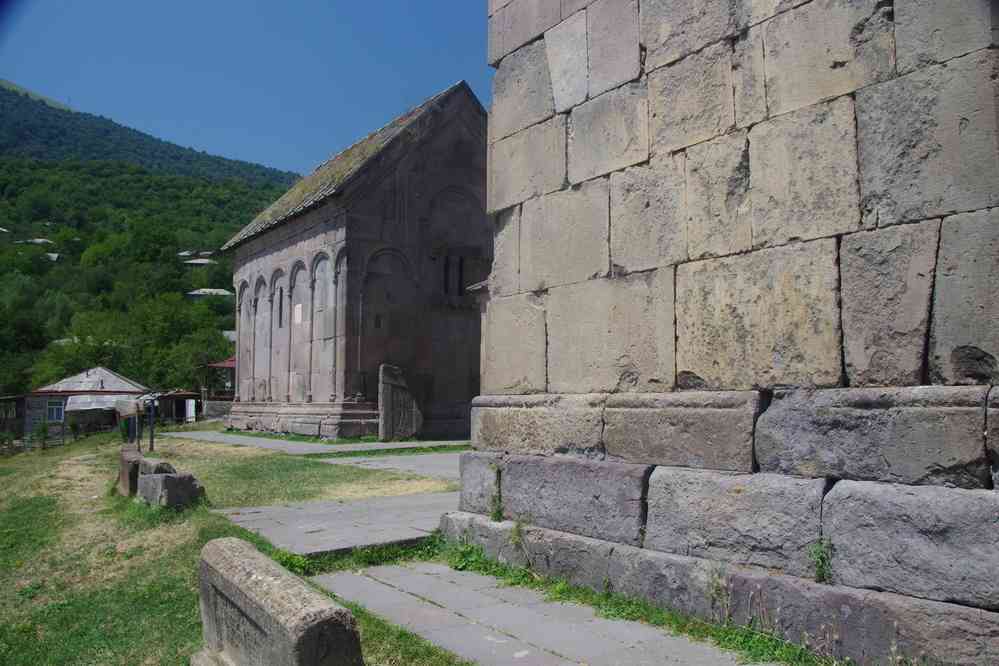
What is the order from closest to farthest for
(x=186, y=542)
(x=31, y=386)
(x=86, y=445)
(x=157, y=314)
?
(x=186, y=542), (x=86, y=445), (x=31, y=386), (x=157, y=314)

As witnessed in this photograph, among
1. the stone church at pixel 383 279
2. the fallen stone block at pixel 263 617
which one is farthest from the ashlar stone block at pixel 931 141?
the stone church at pixel 383 279

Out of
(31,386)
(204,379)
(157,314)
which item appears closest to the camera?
(204,379)

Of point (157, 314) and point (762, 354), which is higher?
point (157, 314)

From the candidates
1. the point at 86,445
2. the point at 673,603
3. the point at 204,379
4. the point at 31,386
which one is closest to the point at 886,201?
the point at 673,603

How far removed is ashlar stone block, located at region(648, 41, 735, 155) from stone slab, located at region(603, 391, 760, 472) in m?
1.52

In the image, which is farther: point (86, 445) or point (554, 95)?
point (86, 445)

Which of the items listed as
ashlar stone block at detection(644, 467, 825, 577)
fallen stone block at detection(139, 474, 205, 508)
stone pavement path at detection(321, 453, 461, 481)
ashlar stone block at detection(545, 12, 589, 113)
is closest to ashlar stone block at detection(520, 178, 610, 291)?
ashlar stone block at detection(545, 12, 589, 113)

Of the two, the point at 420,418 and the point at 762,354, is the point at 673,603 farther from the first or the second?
the point at 420,418

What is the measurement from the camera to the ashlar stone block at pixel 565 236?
5195 mm

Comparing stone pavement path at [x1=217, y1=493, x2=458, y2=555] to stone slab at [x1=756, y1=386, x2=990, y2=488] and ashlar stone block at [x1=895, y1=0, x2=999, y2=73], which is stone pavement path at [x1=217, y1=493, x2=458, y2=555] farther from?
ashlar stone block at [x1=895, y1=0, x2=999, y2=73]

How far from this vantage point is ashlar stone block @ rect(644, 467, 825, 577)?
12.3 ft

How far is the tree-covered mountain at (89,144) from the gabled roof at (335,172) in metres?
33.3

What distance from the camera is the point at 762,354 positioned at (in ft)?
13.8

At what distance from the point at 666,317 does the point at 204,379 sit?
4251cm
